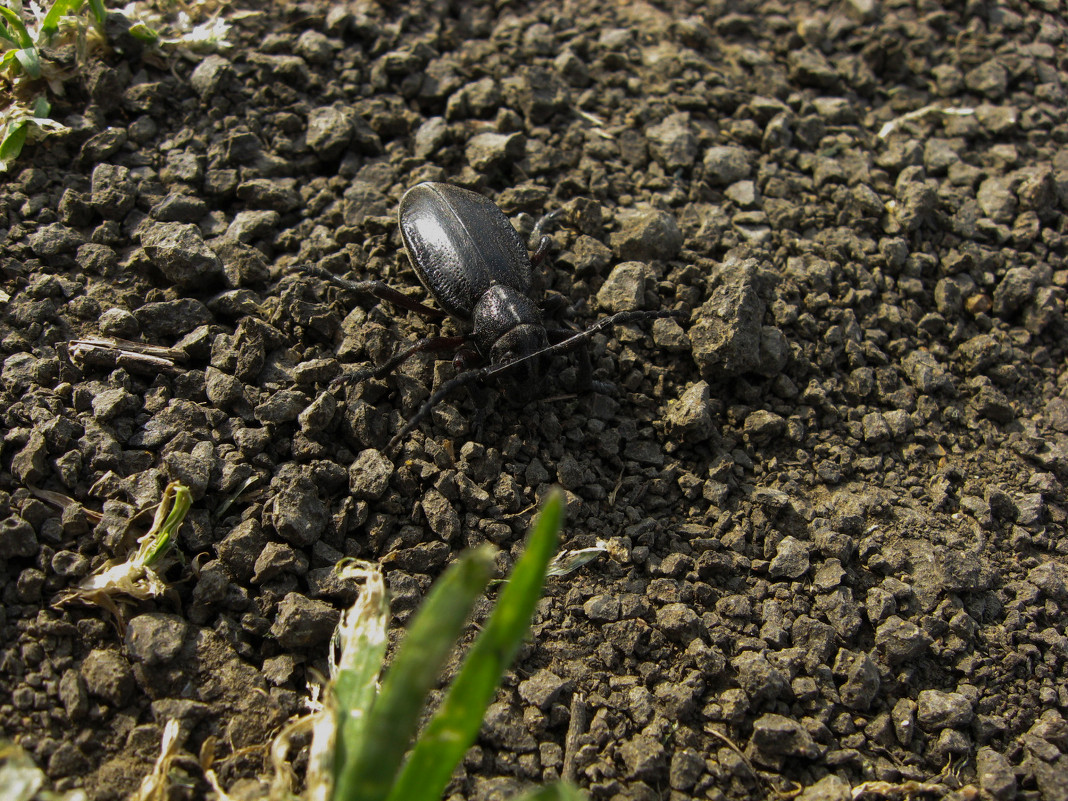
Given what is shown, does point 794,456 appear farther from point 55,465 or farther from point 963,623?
point 55,465

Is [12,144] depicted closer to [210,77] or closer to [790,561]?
[210,77]

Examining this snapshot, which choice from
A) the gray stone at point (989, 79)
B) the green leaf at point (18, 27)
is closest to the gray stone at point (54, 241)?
the green leaf at point (18, 27)

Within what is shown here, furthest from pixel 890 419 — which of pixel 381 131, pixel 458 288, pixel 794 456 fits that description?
pixel 381 131

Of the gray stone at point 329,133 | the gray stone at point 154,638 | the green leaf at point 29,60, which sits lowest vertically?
the gray stone at point 154,638

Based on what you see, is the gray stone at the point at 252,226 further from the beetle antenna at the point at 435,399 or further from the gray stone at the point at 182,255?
the beetle antenna at the point at 435,399

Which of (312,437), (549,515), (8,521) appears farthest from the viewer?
(312,437)

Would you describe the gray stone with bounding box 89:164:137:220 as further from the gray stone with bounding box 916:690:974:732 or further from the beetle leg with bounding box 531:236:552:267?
the gray stone with bounding box 916:690:974:732
